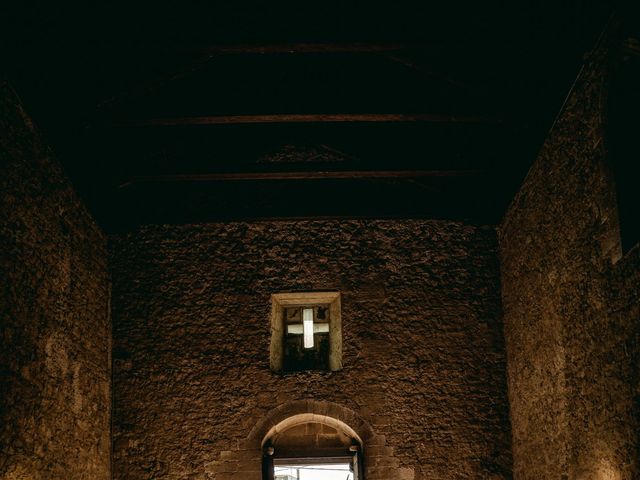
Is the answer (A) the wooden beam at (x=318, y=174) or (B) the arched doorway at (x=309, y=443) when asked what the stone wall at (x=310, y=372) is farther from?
(A) the wooden beam at (x=318, y=174)

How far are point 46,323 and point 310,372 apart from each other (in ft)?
9.28

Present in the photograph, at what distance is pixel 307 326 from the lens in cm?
783

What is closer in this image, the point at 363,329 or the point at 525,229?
the point at 525,229

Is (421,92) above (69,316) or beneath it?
above

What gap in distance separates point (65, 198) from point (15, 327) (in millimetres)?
1573

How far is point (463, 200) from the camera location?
8.05m

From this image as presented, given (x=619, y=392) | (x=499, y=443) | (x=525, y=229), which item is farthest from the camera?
(x=499, y=443)

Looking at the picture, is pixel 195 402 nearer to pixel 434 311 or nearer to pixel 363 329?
pixel 363 329

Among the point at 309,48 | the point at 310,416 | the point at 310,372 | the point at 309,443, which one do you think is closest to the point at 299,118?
the point at 309,48

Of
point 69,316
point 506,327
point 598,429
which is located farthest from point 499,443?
point 69,316

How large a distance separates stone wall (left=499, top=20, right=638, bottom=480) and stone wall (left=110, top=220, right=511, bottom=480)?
0.59 meters

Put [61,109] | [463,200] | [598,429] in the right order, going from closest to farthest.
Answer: [598,429] < [61,109] < [463,200]

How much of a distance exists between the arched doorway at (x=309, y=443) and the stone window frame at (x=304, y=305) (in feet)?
1.92

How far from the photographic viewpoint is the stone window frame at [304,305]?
7.69 m
